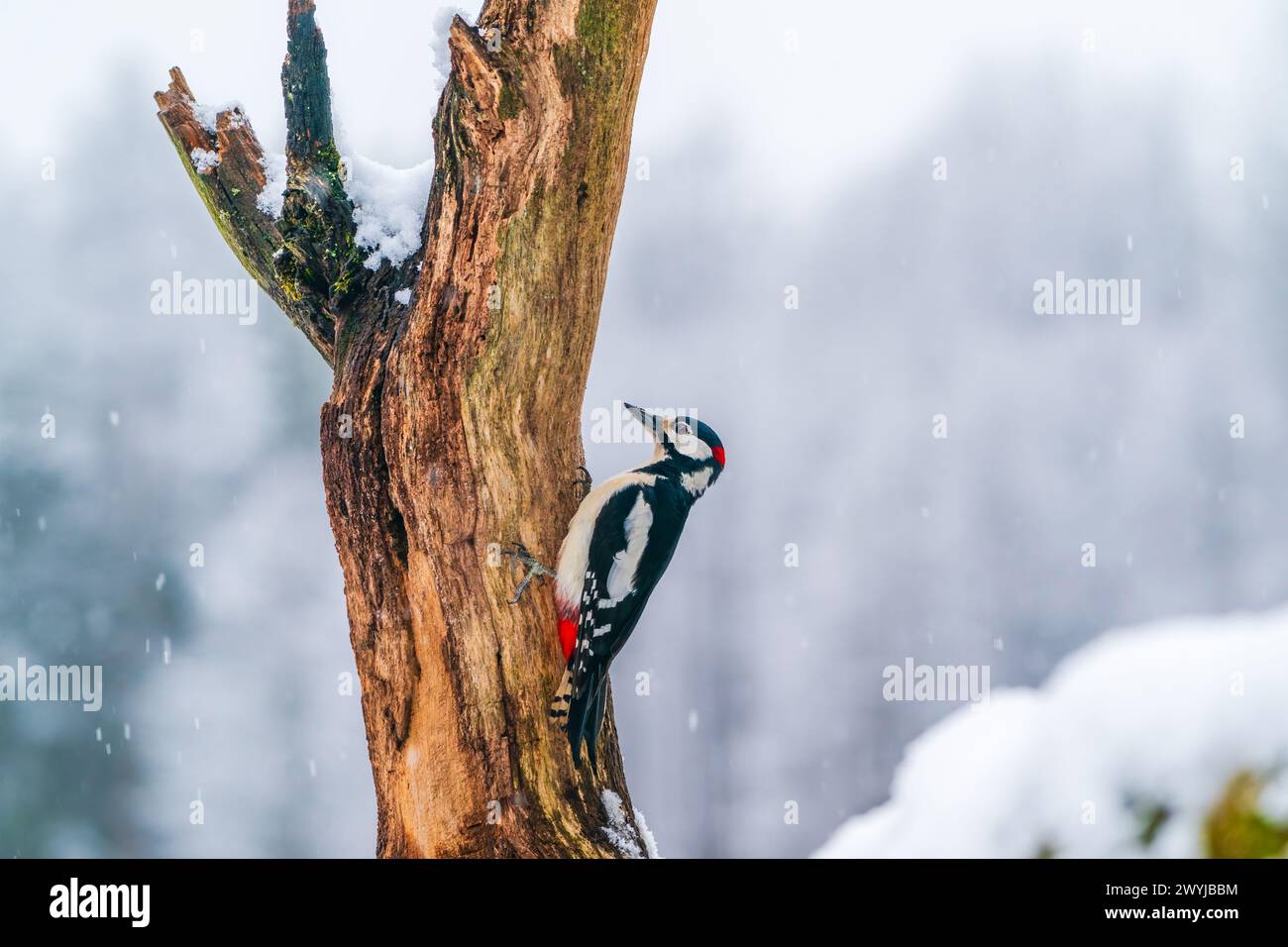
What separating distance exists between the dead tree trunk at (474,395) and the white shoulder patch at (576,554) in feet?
0.15

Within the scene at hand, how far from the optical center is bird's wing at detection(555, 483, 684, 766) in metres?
2.83

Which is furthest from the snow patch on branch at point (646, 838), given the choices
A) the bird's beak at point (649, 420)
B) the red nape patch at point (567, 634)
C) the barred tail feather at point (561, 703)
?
the bird's beak at point (649, 420)

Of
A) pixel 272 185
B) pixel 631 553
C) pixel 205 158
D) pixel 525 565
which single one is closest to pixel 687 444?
pixel 631 553

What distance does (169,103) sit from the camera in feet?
10.2

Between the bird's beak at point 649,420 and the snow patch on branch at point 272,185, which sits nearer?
the snow patch on branch at point 272,185

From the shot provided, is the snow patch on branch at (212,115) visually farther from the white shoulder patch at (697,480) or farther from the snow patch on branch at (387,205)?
the white shoulder patch at (697,480)

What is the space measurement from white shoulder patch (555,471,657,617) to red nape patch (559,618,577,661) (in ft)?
0.09

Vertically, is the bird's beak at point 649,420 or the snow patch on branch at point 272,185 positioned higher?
the snow patch on branch at point 272,185

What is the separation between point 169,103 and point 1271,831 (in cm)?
333

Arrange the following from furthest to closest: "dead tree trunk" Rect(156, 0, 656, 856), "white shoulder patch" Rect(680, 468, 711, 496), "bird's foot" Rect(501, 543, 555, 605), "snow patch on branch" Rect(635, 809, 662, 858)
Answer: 1. "white shoulder patch" Rect(680, 468, 711, 496)
2. "snow patch on branch" Rect(635, 809, 662, 858)
3. "bird's foot" Rect(501, 543, 555, 605)
4. "dead tree trunk" Rect(156, 0, 656, 856)

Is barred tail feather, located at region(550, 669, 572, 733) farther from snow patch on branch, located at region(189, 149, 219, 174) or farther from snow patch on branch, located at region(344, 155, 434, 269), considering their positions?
snow patch on branch, located at region(189, 149, 219, 174)

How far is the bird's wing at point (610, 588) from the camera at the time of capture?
283cm

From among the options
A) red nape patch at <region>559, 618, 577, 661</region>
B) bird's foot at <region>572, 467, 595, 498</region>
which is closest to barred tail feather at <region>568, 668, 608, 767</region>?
red nape patch at <region>559, 618, 577, 661</region>
